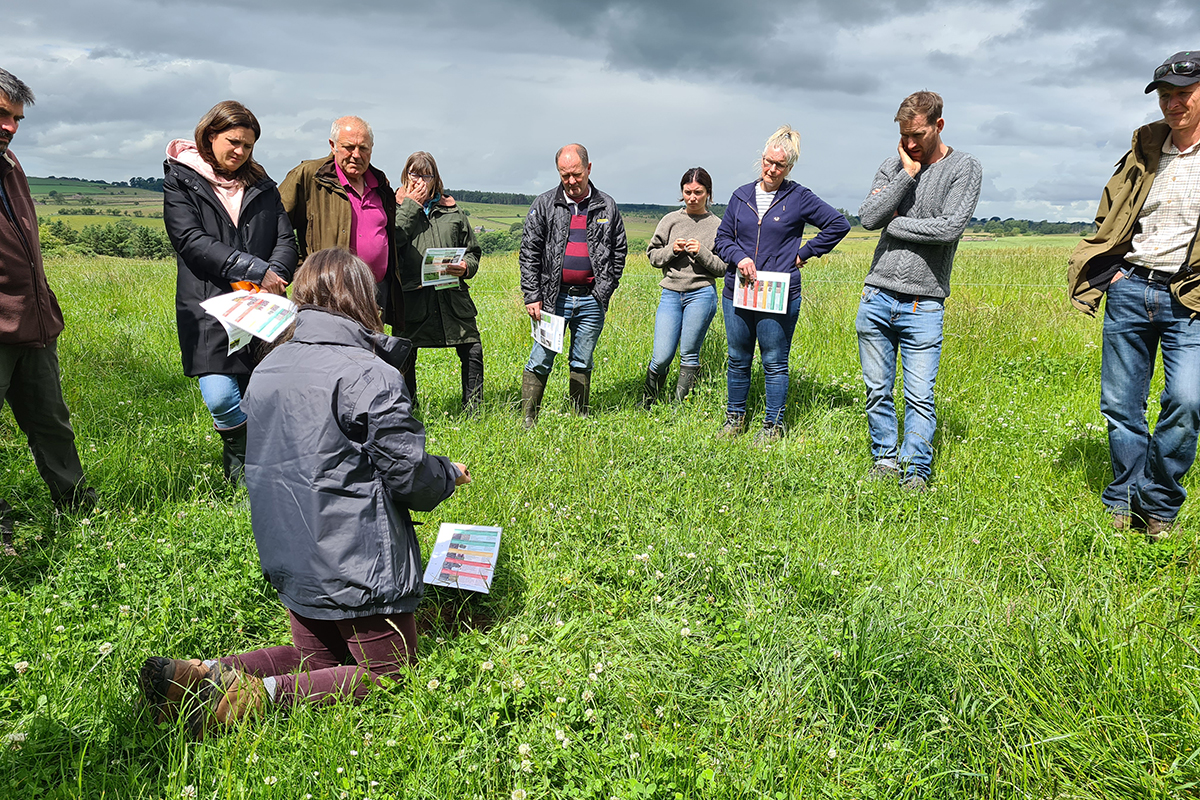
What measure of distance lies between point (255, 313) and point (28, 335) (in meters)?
1.86

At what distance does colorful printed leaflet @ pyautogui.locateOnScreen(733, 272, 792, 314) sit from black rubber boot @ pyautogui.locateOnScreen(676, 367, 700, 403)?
124cm

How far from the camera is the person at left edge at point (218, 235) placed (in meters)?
4.09

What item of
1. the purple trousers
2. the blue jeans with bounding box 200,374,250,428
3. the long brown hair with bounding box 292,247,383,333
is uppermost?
the long brown hair with bounding box 292,247,383,333

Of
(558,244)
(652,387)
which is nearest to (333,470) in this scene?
(558,244)

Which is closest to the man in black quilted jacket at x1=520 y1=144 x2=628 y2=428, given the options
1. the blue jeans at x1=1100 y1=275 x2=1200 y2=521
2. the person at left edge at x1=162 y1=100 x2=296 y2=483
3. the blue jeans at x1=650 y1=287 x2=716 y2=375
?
the blue jeans at x1=650 y1=287 x2=716 y2=375

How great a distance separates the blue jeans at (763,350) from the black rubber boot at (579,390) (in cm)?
123

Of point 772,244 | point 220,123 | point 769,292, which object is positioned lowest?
point 769,292

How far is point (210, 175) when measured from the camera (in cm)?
420

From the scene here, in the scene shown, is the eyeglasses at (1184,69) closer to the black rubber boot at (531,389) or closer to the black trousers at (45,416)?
the black rubber boot at (531,389)

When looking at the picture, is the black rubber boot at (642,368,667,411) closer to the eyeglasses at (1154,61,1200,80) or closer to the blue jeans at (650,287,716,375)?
the blue jeans at (650,287,716,375)

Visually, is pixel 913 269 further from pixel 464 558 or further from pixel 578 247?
pixel 464 558

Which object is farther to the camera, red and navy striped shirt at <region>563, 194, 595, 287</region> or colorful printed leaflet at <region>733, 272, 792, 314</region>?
red and navy striped shirt at <region>563, 194, 595, 287</region>

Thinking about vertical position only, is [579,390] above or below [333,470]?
below

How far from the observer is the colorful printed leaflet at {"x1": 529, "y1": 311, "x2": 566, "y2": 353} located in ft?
19.1
